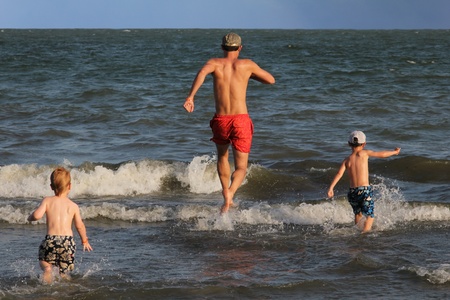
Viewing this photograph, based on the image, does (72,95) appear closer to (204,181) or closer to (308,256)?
(204,181)

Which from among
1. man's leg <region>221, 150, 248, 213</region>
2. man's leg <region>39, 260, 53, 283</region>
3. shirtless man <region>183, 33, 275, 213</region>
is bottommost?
man's leg <region>39, 260, 53, 283</region>

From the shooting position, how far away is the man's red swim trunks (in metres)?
7.88

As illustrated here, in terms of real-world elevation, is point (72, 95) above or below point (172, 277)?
above

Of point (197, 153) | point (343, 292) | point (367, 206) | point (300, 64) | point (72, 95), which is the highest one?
point (300, 64)

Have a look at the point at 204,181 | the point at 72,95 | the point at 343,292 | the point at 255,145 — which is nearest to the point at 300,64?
the point at 72,95

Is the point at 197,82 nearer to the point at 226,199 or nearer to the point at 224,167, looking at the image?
the point at 224,167

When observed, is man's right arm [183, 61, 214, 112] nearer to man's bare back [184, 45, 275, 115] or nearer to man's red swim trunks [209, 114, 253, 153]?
man's bare back [184, 45, 275, 115]

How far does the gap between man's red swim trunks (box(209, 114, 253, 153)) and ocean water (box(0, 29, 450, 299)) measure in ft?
2.67

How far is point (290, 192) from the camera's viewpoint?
1081 cm

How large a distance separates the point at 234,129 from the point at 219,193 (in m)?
3.04

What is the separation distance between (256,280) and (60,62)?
27.9 m

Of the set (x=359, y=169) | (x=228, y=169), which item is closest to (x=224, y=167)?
(x=228, y=169)

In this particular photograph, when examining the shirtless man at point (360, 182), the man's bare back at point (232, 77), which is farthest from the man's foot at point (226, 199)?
the shirtless man at point (360, 182)

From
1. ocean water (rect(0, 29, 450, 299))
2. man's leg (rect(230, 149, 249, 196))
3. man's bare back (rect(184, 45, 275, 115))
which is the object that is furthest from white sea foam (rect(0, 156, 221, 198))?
man's bare back (rect(184, 45, 275, 115))
